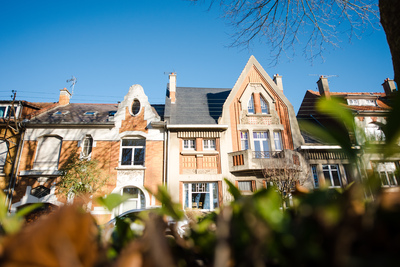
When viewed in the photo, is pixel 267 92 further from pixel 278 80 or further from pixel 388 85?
pixel 388 85

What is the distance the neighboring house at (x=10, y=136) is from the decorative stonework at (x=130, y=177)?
6.52 metres

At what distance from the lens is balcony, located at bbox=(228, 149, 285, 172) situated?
565 inches

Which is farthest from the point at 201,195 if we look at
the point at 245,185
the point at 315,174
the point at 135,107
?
the point at 135,107

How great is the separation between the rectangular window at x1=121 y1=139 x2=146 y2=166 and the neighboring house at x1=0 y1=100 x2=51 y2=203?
668 cm

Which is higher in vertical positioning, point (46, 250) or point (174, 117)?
point (174, 117)

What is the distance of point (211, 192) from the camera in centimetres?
1465

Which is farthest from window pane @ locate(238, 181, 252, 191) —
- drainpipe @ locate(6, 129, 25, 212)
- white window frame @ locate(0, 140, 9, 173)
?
white window frame @ locate(0, 140, 9, 173)

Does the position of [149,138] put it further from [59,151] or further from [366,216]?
[366,216]

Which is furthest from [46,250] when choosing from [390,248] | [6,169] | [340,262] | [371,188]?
[6,169]

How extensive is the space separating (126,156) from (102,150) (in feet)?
5.21

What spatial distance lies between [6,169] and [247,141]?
15749 millimetres

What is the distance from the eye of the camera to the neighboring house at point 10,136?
14531mm

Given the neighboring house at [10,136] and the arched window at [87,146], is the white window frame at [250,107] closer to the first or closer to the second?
the arched window at [87,146]

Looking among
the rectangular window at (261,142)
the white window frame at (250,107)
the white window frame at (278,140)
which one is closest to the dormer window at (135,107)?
the white window frame at (250,107)
